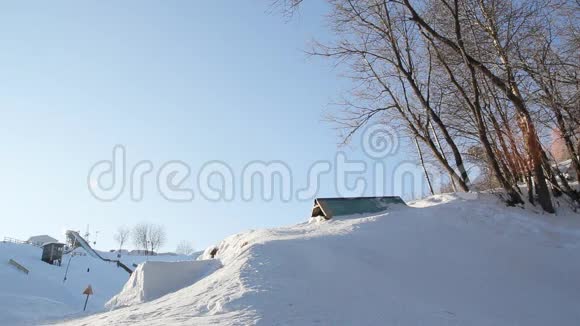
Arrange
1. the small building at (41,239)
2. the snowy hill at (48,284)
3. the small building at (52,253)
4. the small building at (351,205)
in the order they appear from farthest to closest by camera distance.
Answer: the small building at (41,239) < the small building at (52,253) < the snowy hill at (48,284) < the small building at (351,205)

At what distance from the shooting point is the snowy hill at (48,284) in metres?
19.7

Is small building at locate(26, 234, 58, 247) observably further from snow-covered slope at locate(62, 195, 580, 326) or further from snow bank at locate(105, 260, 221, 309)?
snow-covered slope at locate(62, 195, 580, 326)

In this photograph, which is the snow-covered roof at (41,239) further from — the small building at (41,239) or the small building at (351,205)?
the small building at (351,205)

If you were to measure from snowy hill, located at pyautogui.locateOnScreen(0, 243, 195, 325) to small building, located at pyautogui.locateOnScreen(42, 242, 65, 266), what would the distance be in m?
0.79

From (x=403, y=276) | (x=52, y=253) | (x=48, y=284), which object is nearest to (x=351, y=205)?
(x=403, y=276)

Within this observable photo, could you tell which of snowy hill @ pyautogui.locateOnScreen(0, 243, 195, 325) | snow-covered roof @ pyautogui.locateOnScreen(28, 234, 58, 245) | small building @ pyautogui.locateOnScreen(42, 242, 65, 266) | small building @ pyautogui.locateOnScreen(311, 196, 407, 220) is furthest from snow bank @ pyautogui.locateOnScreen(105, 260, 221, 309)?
snow-covered roof @ pyautogui.locateOnScreen(28, 234, 58, 245)

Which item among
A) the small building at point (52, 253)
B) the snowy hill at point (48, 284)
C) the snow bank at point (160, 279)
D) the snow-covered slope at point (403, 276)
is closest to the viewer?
the snow-covered slope at point (403, 276)

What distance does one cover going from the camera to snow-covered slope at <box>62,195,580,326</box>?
4953 millimetres

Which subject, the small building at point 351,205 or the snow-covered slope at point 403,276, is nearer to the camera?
the snow-covered slope at point 403,276

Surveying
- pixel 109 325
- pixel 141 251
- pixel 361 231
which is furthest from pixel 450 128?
pixel 141 251

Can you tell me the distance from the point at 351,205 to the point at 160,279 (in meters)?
5.38

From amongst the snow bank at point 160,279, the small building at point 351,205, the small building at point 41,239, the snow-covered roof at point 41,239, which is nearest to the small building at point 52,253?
the snow-covered roof at point 41,239

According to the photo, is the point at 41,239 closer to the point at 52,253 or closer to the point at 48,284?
the point at 52,253

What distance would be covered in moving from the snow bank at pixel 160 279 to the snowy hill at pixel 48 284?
10081 millimetres
